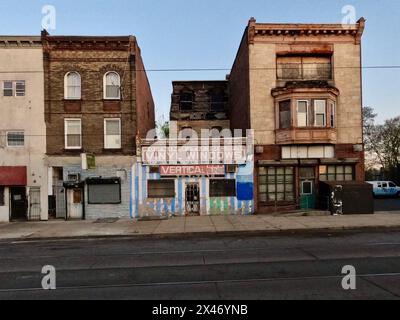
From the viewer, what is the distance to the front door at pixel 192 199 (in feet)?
66.7

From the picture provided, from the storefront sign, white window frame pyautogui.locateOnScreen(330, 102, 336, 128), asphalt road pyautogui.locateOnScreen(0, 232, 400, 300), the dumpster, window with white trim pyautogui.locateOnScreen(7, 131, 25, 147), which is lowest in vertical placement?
asphalt road pyautogui.locateOnScreen(0, 232, 400, 300)

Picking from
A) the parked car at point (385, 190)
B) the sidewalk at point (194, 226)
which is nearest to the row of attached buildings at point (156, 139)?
the sidewalk at point (194, 226)

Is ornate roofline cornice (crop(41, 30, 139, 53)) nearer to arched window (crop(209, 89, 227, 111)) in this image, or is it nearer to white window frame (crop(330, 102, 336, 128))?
white window frame (crop(330, 102, 336, 128))

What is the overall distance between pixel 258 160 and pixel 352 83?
25.4 ft

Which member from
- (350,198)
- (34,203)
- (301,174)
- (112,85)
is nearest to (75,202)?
(34,203)

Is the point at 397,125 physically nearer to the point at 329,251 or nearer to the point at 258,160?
the point at 258,160

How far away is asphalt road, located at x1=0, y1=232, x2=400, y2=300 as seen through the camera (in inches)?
256

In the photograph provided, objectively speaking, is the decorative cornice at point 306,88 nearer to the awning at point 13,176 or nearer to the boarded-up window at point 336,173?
the boarded-up window at point 336,173

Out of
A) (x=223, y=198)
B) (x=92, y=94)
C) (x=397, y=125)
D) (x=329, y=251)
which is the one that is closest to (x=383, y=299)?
(x=329, y=251)

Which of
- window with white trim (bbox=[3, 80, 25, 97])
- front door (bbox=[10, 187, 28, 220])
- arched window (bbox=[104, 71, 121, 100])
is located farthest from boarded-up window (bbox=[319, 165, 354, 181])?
window with white trim (bbox=[3, 80, 25, 97])

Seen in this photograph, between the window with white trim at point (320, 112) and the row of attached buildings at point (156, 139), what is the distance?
6cm

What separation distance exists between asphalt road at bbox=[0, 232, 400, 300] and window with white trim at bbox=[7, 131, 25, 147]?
889 cm

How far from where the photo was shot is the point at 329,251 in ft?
33.0
